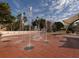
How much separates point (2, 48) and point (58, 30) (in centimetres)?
143

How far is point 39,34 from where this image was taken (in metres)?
5.36

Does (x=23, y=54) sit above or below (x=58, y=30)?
below

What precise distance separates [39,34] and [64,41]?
0.63 metres

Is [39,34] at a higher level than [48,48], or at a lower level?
higher

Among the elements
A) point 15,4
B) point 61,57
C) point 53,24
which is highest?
point 15,4

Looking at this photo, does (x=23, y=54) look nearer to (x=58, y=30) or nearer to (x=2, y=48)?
(x=2, y=48)

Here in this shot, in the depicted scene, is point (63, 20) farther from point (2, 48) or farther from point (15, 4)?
point (2, 48)

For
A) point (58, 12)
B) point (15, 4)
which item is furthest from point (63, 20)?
point (15, 4)

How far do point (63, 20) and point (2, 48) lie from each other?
5.37 feet

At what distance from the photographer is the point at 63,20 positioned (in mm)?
5449

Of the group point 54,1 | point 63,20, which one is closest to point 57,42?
point 63,20

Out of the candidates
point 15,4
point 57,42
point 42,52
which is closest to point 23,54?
point 42,52

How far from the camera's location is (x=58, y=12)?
5.49m

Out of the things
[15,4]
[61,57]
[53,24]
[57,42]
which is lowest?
[61,57]
